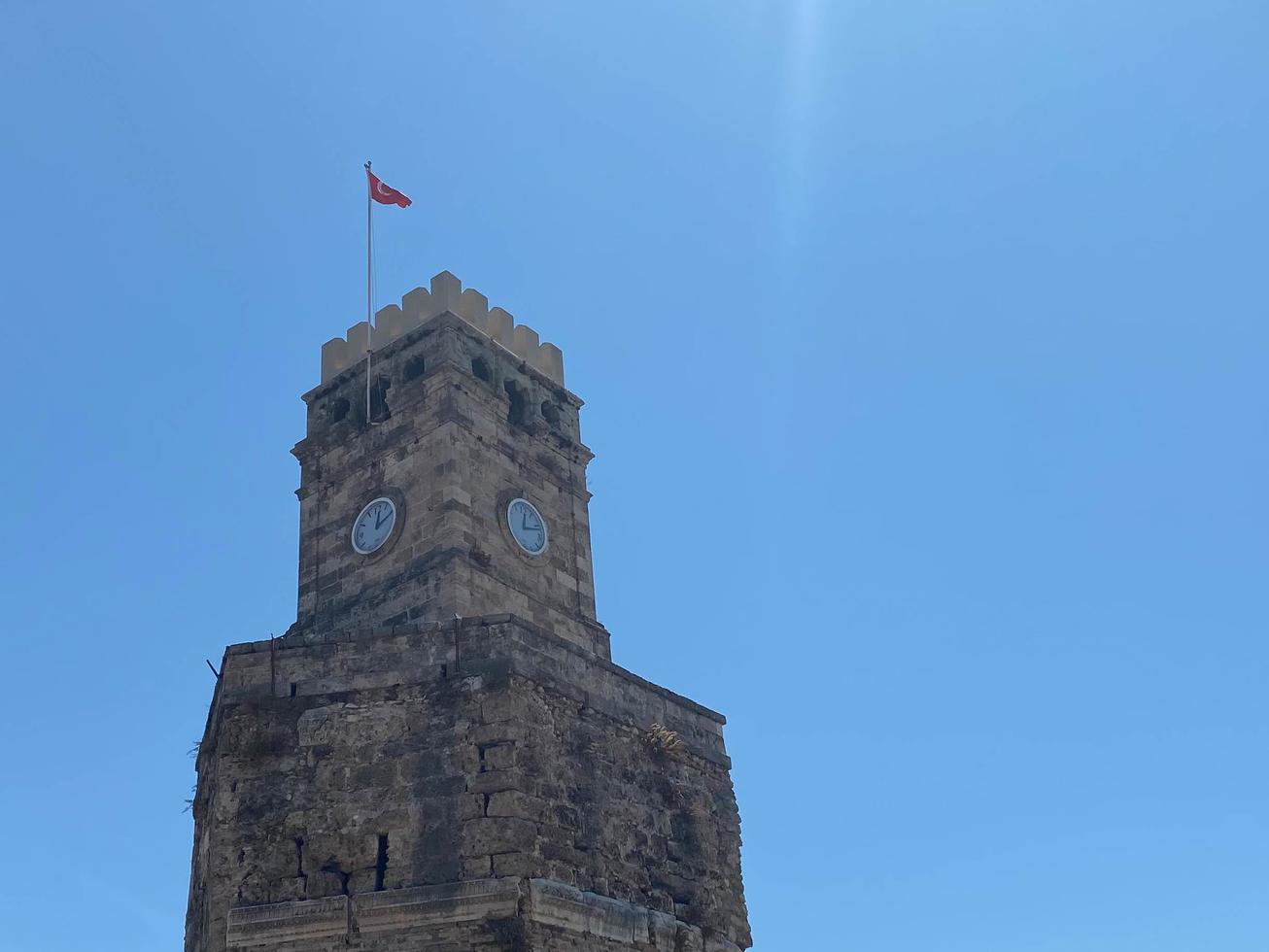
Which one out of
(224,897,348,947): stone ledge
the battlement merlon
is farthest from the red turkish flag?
(224,897,348,947): stone ledge

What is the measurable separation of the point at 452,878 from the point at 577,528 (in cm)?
748

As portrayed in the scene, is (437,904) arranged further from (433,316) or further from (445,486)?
(433,316)

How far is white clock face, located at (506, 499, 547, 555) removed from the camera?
17.1 m

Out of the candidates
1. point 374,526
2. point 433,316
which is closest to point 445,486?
point 374,526

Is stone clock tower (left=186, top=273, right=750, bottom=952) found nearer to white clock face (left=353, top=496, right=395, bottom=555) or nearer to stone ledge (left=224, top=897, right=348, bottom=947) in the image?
stone ledge (left=224, top=897, right=348, bottom=947)

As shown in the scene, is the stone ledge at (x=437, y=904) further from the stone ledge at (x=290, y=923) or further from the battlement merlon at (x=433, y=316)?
the battlement merlon at (x=433, y=316)

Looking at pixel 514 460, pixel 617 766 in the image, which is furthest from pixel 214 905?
pixel 514 460

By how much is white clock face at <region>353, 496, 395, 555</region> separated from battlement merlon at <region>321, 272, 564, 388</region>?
267 centimetres

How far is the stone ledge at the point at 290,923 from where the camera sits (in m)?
11.4

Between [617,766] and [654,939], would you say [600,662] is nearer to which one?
[617,766]

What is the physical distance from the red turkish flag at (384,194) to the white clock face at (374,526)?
4.42 m

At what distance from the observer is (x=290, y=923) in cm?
1144

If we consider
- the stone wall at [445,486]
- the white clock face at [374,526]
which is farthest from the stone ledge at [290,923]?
the white clock face at [374,526]

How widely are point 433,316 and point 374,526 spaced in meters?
3.12
